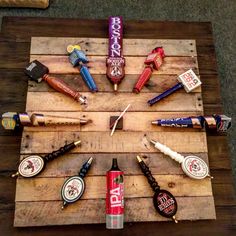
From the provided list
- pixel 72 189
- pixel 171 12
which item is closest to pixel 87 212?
pixel 72 189

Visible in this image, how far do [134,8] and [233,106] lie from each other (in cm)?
96

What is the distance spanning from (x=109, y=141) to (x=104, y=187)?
0.20 m

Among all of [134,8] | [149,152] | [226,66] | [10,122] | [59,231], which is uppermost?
[134,8]

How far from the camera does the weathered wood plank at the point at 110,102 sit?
136 centimetres

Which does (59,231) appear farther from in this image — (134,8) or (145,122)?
(134,8)

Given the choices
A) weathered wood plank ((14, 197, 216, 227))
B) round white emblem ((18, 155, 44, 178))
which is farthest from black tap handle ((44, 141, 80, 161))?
weathered wood plank ((14, 197, 216, 227))

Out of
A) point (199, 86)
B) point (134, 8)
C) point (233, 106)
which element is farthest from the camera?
point (134, 8)

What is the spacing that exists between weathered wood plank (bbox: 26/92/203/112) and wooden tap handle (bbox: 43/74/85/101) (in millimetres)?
30

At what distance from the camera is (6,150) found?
1313mm

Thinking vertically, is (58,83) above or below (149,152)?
above

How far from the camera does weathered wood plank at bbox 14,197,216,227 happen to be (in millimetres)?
1167

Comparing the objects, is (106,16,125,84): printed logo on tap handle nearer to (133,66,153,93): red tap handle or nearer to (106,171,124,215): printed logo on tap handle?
(133,66,153,93): red tap handle

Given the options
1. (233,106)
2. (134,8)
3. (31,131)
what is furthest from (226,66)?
(31,131)

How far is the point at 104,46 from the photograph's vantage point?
59.6 inches
